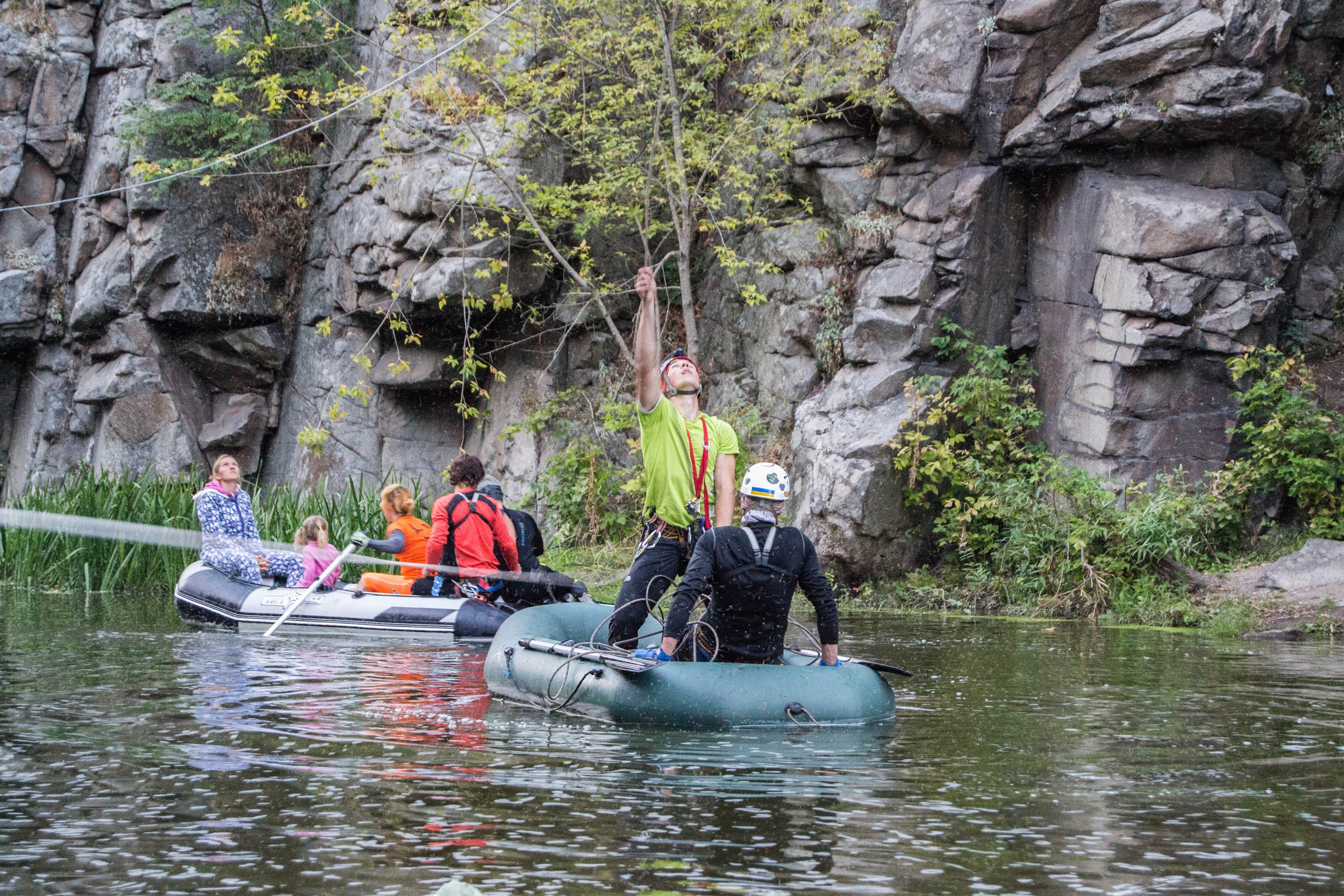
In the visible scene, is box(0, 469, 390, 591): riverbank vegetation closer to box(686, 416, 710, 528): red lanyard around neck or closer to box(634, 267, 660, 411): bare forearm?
box(686, 416, 710, 528): red lanyard around neck

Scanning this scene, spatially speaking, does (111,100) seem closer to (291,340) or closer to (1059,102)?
(291,340)

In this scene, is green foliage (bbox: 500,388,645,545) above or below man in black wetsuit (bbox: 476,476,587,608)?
above

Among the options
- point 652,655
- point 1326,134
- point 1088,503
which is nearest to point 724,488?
point 652,655

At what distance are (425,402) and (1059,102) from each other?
31.8 feet

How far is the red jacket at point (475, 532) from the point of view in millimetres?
9492

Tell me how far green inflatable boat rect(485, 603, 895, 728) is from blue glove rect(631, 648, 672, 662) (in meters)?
0.10

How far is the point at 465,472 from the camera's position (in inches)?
369

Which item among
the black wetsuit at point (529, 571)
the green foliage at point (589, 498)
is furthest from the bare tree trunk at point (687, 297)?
the black wetsuit at point (529, 571)

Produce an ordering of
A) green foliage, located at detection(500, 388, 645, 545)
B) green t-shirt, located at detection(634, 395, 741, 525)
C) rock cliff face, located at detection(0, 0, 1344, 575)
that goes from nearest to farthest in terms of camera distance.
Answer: green t-shirt, located at detection(634, 395, 741, 525), rock cliff face, located at detection(0, 0, 1344, 575), green foliage, located at detection(500, 388, 645, 545)

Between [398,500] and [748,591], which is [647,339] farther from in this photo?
[398,500]

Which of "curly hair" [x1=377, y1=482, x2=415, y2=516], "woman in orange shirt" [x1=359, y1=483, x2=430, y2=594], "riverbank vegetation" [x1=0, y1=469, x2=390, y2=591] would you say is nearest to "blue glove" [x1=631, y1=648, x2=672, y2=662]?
"woman in orange shirt" [x1=359, y1=483, x2=430, y2=594]

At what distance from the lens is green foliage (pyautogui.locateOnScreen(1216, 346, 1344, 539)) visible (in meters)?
12.5

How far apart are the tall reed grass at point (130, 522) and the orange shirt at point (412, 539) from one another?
296 cm

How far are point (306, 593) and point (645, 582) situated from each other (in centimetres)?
474
